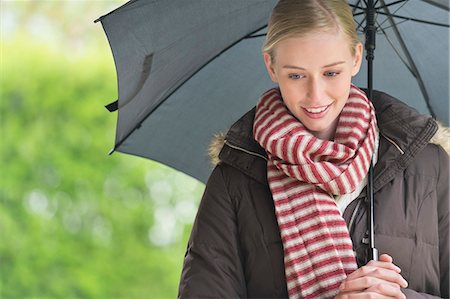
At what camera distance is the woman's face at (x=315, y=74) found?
242 cm

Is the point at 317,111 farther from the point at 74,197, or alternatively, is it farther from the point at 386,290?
the point at 74,197

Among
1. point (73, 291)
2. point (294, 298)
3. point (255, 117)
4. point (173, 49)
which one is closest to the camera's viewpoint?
point (294, 298)

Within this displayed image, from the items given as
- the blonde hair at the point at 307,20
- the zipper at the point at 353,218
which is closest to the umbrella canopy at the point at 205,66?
the blonde hair at the point at 307,20

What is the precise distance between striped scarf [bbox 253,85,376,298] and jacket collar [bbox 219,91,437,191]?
0.04m

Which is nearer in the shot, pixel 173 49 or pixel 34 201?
pixel 173 49

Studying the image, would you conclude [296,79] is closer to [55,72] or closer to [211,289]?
[211,289]

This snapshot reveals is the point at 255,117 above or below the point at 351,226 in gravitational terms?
above

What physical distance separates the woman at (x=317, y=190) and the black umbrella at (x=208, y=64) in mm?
256

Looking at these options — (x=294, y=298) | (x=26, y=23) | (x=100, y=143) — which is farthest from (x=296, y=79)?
(x=26, y=23)

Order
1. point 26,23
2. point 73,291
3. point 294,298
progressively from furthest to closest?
1. point 26,23
2. point 73,291
3. point 294,298

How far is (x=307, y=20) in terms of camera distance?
245 cm

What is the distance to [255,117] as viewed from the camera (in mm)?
2668

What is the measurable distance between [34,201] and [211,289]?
4208 millimetres

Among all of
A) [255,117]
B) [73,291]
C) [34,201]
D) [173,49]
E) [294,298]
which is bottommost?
[73,291]
